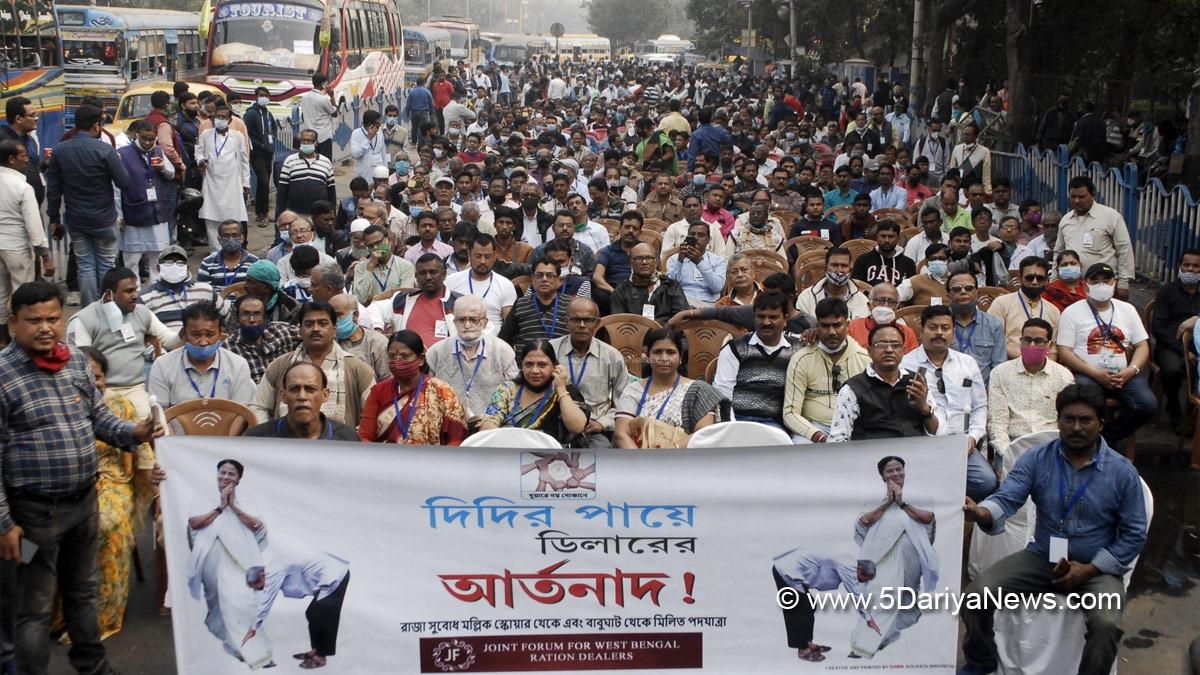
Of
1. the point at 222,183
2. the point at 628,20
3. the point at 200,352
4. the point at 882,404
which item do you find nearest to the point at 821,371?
the point at 882,404

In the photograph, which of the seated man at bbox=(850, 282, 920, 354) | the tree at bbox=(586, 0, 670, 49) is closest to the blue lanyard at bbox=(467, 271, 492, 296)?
the seated man at bbox=(850, 282, 920, 354)

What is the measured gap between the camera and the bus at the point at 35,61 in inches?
814

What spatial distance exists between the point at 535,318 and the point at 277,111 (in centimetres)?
1725

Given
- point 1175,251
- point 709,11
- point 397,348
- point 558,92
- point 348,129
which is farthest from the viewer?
point 709,11

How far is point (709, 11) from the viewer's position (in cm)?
7431

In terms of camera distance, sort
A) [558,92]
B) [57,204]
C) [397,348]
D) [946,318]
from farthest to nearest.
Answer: [558,92] → [57,204] → [946,318] → [397,348]

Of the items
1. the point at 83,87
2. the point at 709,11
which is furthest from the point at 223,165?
the point at 709,11

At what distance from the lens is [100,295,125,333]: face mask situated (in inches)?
318

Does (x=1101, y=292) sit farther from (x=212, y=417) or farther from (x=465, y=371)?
(x=212, y=417)

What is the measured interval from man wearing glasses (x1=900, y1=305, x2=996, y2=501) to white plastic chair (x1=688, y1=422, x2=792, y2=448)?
4.77 ft

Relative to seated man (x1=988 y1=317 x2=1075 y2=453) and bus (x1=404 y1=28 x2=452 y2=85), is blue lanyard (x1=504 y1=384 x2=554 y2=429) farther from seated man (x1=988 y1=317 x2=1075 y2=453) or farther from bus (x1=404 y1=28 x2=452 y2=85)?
bus (x1=404 y1=28 x2=452 y2=85)

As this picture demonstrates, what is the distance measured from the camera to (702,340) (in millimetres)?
9484

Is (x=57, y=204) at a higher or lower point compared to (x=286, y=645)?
higher

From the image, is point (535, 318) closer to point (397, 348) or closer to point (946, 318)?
point (397, 348)
